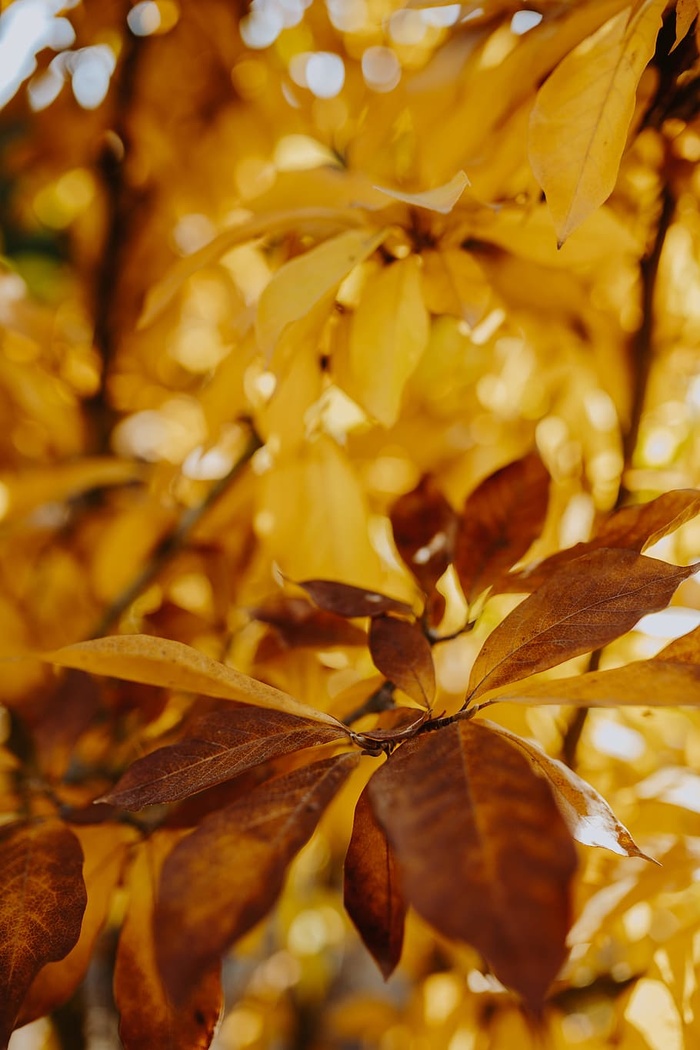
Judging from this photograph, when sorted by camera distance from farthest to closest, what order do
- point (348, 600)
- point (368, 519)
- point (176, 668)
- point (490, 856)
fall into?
1. point (368, 519)
2. point (348, 600)
3. point (176, 668)
4. point (490, 856)

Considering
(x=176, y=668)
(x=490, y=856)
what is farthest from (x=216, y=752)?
(x=490, y=856)

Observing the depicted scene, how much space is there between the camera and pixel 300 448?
58 centimetres

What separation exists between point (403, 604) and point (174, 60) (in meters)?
0.84

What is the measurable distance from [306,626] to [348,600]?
0.09 meters

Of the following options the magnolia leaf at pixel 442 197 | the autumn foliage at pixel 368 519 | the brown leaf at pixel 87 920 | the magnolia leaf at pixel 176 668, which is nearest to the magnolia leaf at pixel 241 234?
the autumn foliage at pixel 368 519

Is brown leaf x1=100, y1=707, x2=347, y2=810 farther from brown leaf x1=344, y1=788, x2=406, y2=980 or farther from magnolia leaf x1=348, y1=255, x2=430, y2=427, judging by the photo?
magnolia leaf x1=348, y1=255, x2=430, y2=427

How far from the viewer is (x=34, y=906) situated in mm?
343

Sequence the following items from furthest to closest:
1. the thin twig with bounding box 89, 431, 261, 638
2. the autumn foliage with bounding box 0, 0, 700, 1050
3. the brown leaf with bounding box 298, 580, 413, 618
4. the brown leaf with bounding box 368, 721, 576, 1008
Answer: the thin twig with bounding box 89, 431, 261, 638 < the brown leaf with bounding box 298, 580, 413, 618 < the autumn foliage with bounding box 0, 0, 700, 1050 < the brown leaf with bounding box 368, 721, 576, 1008

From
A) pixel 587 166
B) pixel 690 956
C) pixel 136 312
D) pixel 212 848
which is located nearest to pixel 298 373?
pixel 587 166

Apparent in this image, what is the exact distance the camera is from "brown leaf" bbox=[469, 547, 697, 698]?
0.31 m

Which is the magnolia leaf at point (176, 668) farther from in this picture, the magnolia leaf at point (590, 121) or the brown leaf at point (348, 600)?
the magnolia leaf at point (590, 121)

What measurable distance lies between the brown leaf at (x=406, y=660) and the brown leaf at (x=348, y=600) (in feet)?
0.05

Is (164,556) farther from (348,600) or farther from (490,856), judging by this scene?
(490,856)

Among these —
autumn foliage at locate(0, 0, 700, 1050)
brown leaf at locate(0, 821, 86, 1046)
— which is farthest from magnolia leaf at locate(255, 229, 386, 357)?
brown leaf at locate(0, 821, 86, 1046)
